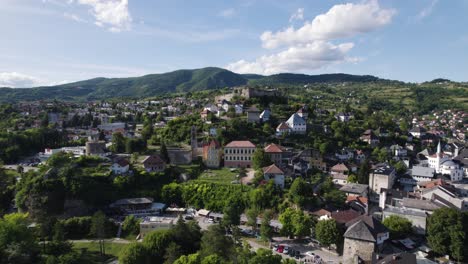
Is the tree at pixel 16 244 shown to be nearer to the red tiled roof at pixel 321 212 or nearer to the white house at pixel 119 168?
the white house at pixel 119 168

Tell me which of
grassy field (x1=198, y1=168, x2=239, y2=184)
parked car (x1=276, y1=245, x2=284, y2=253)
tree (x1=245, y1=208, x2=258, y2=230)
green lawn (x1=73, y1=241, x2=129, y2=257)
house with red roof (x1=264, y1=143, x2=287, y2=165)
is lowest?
green lawn (x1=73, y1=241, x2=129, y2=257)

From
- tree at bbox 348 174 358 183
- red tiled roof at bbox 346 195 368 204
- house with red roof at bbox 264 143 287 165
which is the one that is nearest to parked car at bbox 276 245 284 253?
red tiled roof at bbox 346 195 368 204

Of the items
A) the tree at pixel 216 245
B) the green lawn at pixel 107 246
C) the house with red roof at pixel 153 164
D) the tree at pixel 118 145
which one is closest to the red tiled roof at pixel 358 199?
the tree at pixel 216 245

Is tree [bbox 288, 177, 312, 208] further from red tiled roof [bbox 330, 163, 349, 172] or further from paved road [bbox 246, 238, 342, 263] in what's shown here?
red tiled roof [bbox 330, 163, 349, 172]

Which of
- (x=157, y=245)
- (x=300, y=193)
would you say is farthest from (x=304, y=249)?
(x=157, y=245)

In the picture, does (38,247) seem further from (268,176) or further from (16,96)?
(16,96)

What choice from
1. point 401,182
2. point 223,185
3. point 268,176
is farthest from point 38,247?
point 401,182

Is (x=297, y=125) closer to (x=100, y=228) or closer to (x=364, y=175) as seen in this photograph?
(x=364, y=175)
